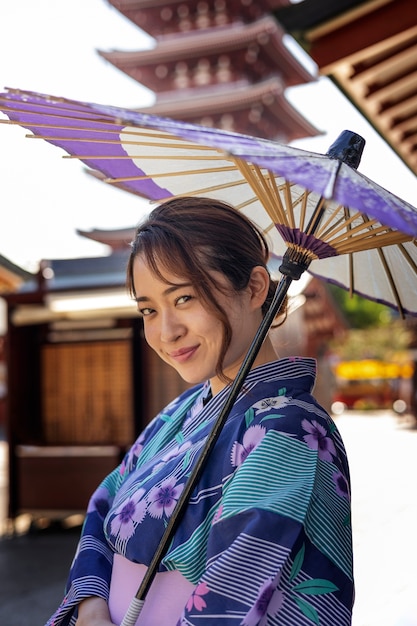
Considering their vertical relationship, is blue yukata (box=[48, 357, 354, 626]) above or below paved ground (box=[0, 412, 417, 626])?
above

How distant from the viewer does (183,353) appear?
1397mm

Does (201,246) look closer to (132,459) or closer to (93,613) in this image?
(132,459)

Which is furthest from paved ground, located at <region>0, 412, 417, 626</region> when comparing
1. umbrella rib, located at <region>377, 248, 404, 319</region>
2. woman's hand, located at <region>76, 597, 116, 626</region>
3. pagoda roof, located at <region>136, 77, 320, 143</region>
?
pagoda roof, located at <region>136, 77, 320, 143</region>

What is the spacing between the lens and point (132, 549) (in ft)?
4.50

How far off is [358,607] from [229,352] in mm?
2697

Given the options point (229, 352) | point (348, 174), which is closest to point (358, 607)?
point (229, 352)

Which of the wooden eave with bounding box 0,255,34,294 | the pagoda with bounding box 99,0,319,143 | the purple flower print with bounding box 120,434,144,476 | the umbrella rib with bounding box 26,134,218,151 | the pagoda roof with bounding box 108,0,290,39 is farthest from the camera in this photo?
the pagoda roof with bounding box 108,0,290,39

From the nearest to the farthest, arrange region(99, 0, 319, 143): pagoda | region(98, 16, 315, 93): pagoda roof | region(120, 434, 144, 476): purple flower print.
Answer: region(120, 434, 144, 476): purple flower print
region(99, 0, 319, 143): pagoda
region(98, 16, 315, 93): pagoda roof

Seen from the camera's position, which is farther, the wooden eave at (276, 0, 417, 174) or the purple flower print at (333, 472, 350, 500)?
the wooden eave at (276, 0, 417, 174)

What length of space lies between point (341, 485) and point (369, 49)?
222cm

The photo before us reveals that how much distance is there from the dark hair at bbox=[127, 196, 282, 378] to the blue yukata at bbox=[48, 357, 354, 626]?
16cm

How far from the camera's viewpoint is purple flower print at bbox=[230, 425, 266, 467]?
1260mm

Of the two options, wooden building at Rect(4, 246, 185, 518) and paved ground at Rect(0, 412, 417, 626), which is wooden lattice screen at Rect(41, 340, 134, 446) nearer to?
wooden building at Rect(4, 246, 185, 518)

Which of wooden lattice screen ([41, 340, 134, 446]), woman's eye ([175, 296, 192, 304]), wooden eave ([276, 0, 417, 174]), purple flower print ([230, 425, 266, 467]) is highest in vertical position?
wooden eave ([276, 0, 417, 174])
